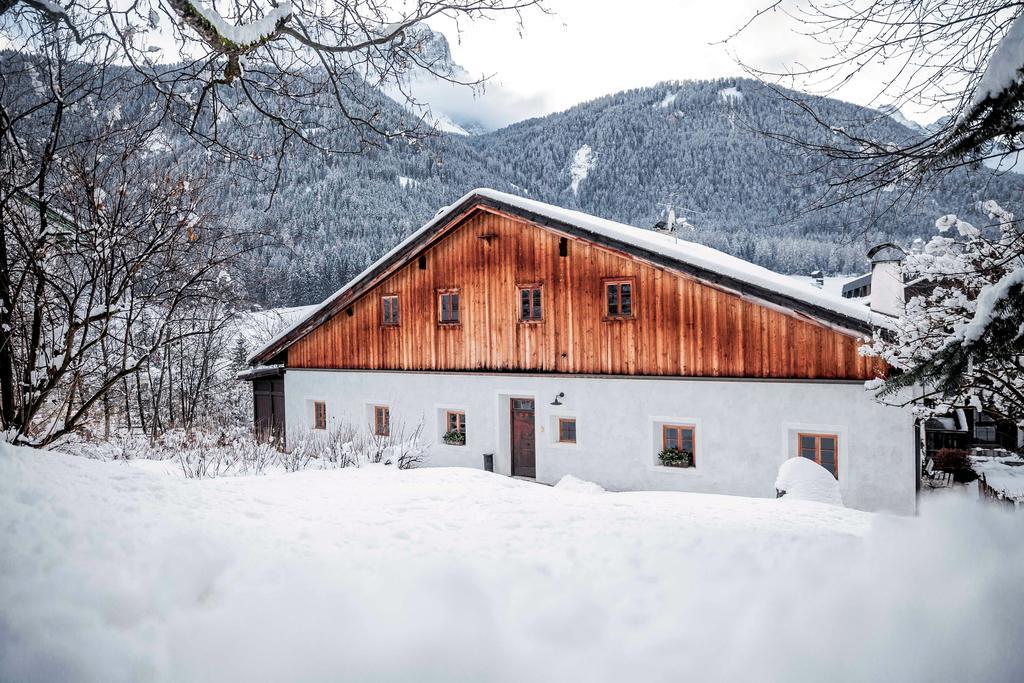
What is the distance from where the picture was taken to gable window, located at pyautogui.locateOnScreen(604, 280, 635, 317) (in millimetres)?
13031

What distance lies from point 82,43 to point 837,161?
559 centimetres

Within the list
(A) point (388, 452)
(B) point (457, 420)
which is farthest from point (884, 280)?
(A) point (388, 452)

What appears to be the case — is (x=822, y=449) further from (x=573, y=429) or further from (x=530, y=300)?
(x=530, y=300)

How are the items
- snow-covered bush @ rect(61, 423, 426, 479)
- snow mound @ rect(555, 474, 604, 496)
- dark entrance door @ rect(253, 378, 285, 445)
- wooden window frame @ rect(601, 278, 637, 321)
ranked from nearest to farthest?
snow-covered bush @ rect(61, 423, 426, 479) → wooden window frame @ rect(601, 278, 637, 321) → snow mound @ rect(555, 474, 604, 496) → dark entrance door @ rect(253, 378, 285, 445)

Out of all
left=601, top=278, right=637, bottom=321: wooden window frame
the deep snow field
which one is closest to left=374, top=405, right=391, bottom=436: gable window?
left=601, top=278, right=637, bottom=321: wooden window frame

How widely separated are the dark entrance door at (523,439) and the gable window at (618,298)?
3.24 m

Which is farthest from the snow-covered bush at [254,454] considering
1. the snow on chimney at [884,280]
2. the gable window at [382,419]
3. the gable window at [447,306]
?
the snow on chimney at [884,280]

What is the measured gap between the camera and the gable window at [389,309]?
16.2 metres

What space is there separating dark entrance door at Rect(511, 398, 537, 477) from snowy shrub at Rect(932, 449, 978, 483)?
35.0 ft

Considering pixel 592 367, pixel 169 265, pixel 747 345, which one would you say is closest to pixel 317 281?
pixel 592 367

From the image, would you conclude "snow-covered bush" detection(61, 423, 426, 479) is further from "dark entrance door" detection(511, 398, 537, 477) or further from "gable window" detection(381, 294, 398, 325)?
"gable window" detection(381, 294, 398, 325)

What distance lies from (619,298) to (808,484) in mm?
6158

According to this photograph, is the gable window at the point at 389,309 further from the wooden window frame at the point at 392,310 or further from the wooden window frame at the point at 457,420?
the wooden window frame at the point at 457,420

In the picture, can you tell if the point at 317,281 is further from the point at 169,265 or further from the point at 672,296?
the point at 169,265
